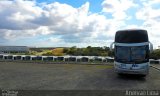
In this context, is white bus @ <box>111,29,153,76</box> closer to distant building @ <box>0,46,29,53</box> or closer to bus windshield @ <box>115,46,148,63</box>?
bus windshield @ <box>115,46,148,63</box>

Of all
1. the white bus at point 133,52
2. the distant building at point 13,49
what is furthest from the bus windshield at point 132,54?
the distant building at point 13,49

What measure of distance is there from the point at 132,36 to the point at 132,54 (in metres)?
1.25

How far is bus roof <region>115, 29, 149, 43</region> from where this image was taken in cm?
2055

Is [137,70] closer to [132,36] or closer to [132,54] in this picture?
[132,54]

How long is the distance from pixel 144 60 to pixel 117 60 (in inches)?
77.4

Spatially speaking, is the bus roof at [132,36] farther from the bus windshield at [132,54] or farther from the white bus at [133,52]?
the bus windshield at [132,54]

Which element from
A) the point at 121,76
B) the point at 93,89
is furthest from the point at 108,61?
the point at 93,89

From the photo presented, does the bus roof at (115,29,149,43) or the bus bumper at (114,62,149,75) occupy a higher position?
the bus roof at (115,29,149,43)

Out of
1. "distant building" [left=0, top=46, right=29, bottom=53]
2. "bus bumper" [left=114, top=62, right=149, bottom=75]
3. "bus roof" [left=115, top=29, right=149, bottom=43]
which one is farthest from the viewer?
"distant building" [left=0, top=46, right=29, bottom=53]

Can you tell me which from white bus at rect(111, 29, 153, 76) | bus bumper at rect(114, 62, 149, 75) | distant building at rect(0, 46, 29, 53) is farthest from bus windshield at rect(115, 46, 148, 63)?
distant building at rect(0, 46, 29, 53)

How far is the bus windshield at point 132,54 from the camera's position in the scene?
66.9ft

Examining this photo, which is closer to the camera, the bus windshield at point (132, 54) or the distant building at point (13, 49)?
the bus windshield at point (132, 54)

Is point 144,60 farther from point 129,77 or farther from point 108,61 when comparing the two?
point 108,61

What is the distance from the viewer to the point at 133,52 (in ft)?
67.8
